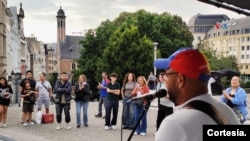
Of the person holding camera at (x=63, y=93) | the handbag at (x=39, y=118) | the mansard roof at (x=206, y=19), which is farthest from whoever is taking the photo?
the mansard roof at (x=206, y=19)

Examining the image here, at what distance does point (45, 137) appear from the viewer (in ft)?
43.0

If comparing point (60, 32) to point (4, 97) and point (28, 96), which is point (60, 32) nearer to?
point (28, 96)

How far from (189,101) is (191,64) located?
20 cm

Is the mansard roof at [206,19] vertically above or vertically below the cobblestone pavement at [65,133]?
above

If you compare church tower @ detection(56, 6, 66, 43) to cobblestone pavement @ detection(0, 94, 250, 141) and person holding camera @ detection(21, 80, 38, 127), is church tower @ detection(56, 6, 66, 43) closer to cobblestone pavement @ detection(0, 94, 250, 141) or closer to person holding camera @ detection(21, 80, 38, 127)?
person holding camera @ detection(21, 80, 38, 127)

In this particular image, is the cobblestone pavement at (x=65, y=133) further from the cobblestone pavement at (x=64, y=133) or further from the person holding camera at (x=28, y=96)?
the person holding camera at (x=28, y=96)

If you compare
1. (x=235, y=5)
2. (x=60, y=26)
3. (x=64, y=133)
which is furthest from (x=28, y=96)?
(x=60, y=26)

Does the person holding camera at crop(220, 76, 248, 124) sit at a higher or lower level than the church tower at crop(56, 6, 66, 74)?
lower

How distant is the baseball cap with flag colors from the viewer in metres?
2.41

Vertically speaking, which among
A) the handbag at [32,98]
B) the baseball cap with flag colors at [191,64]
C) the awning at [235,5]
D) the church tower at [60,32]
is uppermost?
the church tower at [60,32]

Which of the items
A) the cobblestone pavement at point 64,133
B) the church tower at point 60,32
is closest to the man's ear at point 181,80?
the cobblestone pavement at point 64,133

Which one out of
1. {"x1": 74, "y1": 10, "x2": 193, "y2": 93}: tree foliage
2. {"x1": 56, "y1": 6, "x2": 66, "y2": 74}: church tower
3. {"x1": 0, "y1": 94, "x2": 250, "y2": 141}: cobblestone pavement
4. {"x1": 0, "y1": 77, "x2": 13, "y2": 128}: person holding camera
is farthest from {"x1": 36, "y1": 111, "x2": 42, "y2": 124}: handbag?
{"x1": 56, "y1": 6, "x2": 66, "y2": 74}: church tower

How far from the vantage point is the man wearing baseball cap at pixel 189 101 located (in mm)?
2225

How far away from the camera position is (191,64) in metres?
2.43
